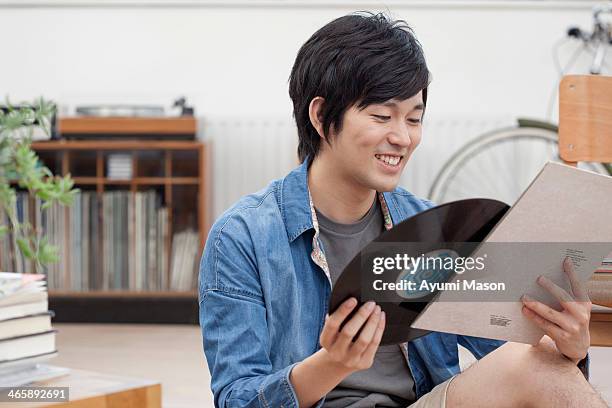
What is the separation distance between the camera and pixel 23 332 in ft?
3.54

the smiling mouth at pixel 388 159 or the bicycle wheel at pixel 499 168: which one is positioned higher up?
the smiling mouth at pixel 388 159

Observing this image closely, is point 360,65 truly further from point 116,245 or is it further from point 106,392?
point 116,245

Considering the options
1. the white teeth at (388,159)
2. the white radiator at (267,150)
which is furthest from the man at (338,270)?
the white radiator at (267,150)

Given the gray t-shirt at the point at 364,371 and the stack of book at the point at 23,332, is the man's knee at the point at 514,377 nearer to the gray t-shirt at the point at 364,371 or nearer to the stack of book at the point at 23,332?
the gray t-shirt at the point at 364,371

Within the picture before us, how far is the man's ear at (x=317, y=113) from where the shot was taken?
3.93 feet

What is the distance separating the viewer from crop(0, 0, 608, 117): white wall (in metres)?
3.55

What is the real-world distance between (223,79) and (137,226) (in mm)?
703

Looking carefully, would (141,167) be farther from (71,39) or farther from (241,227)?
Answer: (241,227)

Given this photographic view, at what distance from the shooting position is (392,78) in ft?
3.70

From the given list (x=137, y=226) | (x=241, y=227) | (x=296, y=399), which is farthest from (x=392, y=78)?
(x=137, y=226)

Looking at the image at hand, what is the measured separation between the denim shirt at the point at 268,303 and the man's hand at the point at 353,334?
4.5 inches

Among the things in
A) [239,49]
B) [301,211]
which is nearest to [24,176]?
[301,211]

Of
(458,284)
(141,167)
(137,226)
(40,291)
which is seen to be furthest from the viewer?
(141,167)

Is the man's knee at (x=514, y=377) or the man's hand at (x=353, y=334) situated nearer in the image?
the man's hand at (x=353, y=334)
